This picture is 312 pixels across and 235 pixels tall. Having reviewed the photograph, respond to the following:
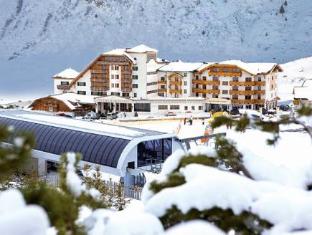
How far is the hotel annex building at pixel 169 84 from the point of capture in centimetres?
3462

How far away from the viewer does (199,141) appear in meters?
24.1

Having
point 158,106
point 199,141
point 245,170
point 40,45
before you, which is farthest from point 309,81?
point 245,170

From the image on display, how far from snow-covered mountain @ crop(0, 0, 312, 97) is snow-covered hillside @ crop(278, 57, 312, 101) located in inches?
170

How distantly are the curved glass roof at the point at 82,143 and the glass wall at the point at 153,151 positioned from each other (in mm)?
880

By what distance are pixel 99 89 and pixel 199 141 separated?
14.2 meters

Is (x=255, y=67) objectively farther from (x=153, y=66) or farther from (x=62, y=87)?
(x=62, y=87)

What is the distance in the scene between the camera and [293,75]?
46.6m

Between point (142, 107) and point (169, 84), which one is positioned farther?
point (169, 84)

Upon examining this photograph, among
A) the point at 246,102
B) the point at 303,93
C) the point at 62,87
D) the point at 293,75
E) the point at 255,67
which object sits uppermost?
the point at 255,67

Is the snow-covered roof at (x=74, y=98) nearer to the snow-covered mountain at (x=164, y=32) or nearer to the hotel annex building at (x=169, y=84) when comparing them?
the hotel annex building at (x=169, y=84)

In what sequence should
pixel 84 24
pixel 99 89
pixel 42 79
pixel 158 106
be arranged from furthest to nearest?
pixel 84 24, pixel 42 79, pixel 99 89, pixel 158 106

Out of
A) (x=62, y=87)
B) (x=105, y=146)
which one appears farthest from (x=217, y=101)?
(x=105, y=146)

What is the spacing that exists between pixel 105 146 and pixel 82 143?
0.83m

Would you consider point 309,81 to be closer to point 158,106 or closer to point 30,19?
point 158,106
